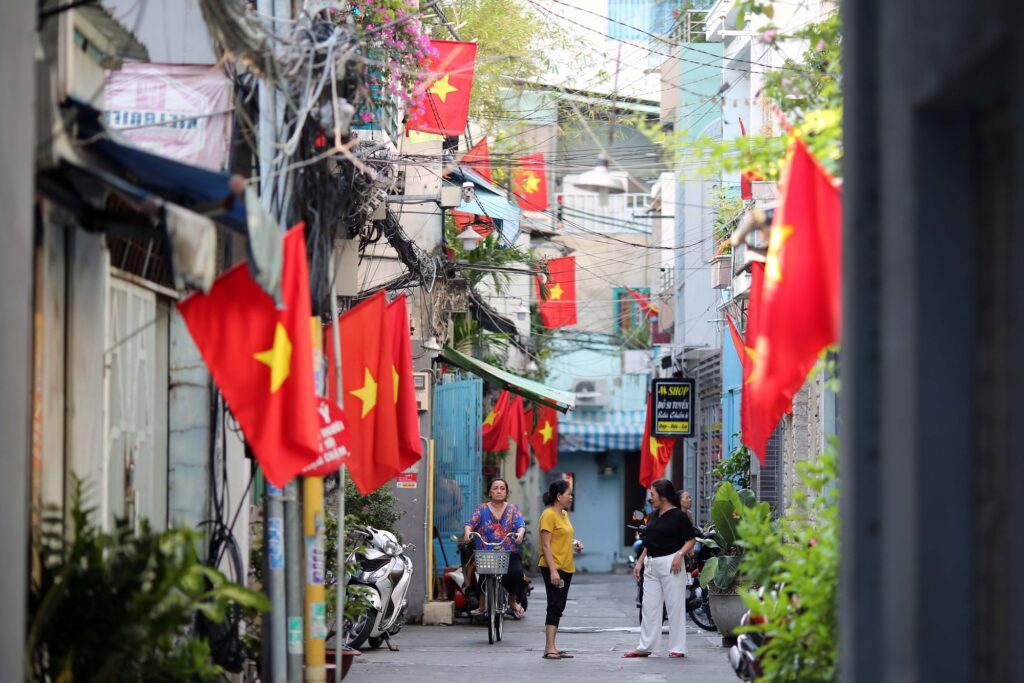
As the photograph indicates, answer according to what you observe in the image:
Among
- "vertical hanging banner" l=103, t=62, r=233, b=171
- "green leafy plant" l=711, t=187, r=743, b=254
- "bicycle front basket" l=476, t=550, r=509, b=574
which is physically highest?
"green leafy plant" l=711, t=187, r=743, b=254

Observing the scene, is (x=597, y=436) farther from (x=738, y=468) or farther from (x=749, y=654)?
(x=749, y=654)

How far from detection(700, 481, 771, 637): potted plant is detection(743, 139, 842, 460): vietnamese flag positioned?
8.78m

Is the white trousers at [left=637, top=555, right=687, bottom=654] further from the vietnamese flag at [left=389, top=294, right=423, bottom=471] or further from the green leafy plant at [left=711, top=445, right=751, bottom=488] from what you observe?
the green leafy plant at [left=711, top=445, right=751, bottom=488]

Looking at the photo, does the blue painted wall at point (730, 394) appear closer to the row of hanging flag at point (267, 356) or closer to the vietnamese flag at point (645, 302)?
the vietnamese flag at point (645, 302)

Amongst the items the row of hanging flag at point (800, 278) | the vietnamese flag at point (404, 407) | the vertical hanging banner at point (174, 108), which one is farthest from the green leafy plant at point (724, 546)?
the row of hanging flag at point (800, 278)

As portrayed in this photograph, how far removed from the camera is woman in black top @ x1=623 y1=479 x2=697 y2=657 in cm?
1591

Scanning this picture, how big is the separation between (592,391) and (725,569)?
29.4 m

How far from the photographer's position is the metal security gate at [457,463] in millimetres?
23359

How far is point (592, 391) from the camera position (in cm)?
4594

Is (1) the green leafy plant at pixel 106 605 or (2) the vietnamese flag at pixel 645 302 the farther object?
(2) the vietnamese flag at pixel 645 302

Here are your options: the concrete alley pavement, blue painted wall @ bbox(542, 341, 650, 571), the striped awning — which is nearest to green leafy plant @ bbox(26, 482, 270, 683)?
the concrete alley pavement

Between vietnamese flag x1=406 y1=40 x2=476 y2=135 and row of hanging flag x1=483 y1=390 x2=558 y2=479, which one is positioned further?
row of hanging flag x1=483 y1=390 x2=558 y2=479

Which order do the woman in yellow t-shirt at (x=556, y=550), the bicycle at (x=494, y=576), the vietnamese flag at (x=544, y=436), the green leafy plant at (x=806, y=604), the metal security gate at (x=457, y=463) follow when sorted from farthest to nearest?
1. the vietnamese flag at (x=544, y=436)
2. the metal security gate at (x=457, y=463)
3. the bicycle at (x=494, y=576)
4. the woman in yellow t-shirt at (x=556, y=550)
5. the green leafy plant at (x=806, y=604)

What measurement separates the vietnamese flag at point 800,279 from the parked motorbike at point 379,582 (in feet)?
26.4
